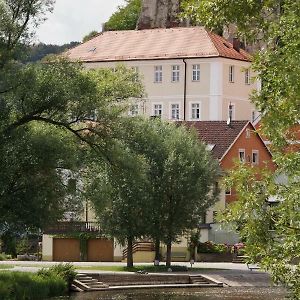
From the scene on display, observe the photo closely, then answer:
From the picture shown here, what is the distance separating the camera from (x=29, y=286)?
44.9 m

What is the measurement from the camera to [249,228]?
83.5 feet

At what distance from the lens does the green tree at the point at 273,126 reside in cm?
2495

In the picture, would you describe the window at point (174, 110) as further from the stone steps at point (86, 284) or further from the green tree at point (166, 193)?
the stone steps at point (86, 284)

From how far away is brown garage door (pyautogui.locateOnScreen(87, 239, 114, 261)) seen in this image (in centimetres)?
7175

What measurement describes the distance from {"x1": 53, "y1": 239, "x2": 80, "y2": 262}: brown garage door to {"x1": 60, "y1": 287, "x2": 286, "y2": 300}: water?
19.2 meters

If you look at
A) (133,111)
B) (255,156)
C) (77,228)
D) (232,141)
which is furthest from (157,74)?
(133,111)

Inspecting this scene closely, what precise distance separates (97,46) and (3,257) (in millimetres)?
54536

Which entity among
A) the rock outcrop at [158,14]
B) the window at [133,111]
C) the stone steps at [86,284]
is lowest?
the stone steps at [86,284]

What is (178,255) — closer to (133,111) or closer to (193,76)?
(133,111)

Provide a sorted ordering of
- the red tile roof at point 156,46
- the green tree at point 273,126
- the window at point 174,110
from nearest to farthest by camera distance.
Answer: the green tree at point 273,126, the window at point 174,110, the red tile roof at point 156,46

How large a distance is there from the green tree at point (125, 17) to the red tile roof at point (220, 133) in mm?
55457

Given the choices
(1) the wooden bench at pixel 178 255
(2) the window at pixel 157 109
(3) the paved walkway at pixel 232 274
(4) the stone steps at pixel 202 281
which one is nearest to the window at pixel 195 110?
(2) the window at pixel 157 109

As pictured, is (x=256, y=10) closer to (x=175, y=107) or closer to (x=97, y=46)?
(x=175, y=107)

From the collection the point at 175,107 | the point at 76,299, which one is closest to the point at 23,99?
the point at 76,299
